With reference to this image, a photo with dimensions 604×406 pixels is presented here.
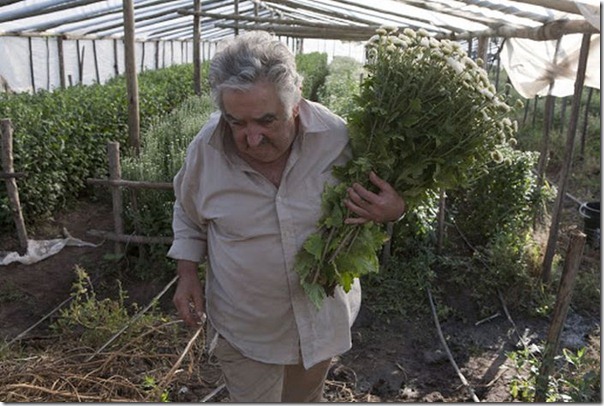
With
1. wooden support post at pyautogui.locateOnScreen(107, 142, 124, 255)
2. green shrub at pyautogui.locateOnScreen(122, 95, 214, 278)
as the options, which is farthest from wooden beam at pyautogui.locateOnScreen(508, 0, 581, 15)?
wooden support post at pyautogui.locateOnScreen(107, 142, 124, 255)

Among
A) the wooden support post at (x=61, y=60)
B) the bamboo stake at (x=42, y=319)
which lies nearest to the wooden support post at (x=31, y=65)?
the wooden support post at (x=61, y=60)

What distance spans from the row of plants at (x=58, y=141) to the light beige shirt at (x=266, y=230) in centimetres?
372

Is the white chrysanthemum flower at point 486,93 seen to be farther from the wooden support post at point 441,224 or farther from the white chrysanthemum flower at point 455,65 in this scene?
the wooden support post at point 441,224

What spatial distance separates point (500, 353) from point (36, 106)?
5.55 metres

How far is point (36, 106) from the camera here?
22.2ft

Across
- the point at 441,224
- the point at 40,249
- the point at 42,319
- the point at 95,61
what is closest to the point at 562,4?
the point at 441,224

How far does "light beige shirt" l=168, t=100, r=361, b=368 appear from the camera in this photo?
1895 millimetres

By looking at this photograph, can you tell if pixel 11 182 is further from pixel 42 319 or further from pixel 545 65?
pixel 545 65

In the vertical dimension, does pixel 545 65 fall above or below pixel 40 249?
above

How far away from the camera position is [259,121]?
1745mm

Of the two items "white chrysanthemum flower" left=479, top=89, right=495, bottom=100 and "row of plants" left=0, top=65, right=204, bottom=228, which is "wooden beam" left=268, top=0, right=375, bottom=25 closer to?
"row of plants" left=0, top=65, right=204, bottom=228

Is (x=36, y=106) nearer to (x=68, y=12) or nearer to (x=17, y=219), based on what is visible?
(x=17, y=219)

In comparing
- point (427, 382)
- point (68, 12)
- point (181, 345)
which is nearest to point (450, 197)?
point (427, 382)

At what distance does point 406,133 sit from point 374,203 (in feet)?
0.83
